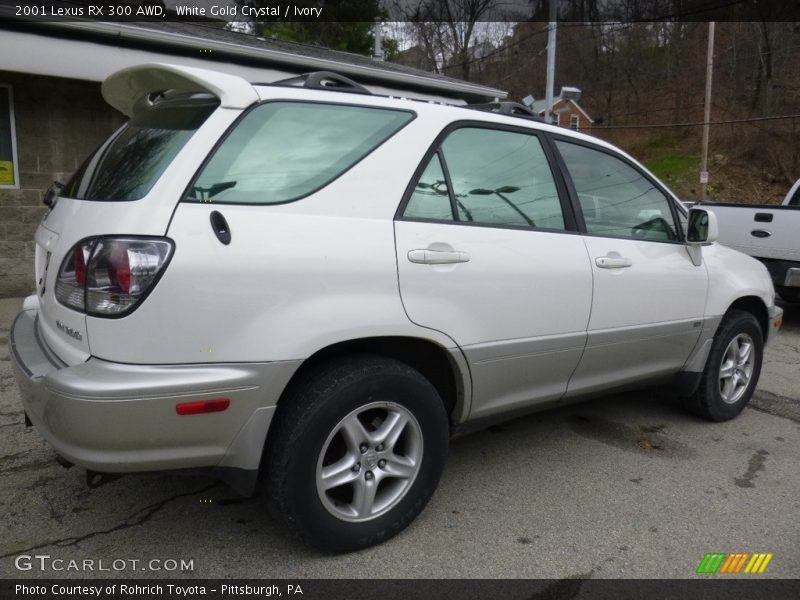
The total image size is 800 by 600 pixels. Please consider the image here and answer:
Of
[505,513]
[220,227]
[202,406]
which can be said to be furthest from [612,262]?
[202,406]

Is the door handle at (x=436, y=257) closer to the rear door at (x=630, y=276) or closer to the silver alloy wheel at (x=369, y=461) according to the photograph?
the silver alloy wheel at (x=369, y=461)

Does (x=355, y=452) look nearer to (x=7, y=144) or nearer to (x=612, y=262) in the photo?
(x=612, y=262)

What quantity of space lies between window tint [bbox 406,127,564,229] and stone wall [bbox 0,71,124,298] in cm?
641

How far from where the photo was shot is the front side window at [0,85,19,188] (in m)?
7.27

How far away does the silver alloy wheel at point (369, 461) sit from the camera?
2.46m

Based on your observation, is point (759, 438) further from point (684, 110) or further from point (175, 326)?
point (684, 110)

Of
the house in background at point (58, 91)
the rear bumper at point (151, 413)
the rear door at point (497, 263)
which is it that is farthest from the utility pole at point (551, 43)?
the rear bumper at point (151, 413)

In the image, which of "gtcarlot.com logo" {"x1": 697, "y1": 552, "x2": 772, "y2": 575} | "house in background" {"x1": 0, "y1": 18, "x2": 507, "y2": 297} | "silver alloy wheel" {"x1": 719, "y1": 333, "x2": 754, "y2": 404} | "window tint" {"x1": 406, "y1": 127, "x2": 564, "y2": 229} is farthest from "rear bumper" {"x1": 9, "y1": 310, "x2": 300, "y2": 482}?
"house in background" {"x1": 0, "y1": 18, "x2": 507, "y2": 297}

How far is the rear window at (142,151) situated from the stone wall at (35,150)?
5495 millimetres

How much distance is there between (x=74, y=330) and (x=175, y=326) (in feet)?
1.33

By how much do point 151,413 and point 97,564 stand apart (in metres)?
0.87

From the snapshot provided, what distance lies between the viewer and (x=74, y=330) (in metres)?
2.20

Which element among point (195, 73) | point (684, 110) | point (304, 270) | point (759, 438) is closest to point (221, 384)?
point (304, 270)

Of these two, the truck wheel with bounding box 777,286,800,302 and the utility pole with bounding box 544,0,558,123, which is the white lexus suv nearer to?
the truck wheel with bounding box 777,286,800,302
